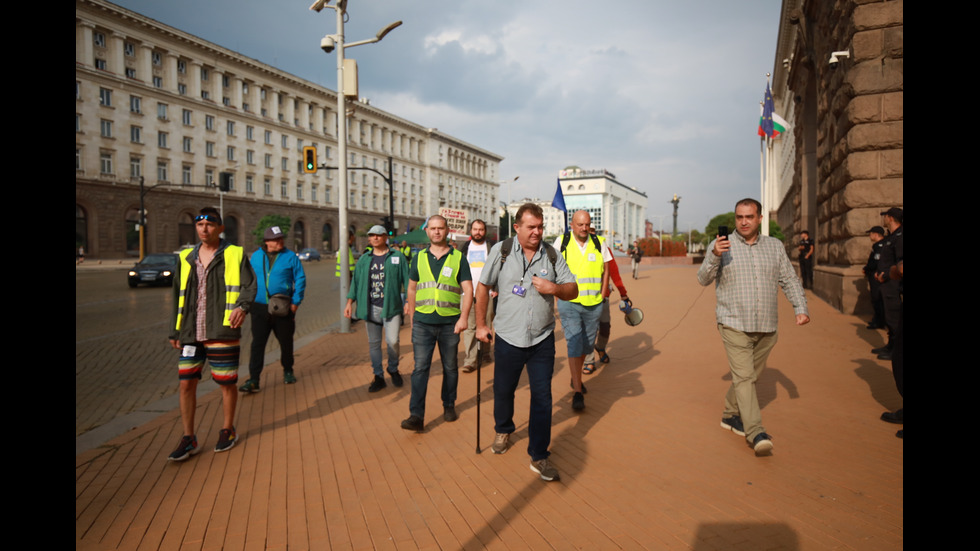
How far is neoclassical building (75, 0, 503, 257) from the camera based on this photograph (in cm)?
4569

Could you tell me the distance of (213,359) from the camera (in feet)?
14.2

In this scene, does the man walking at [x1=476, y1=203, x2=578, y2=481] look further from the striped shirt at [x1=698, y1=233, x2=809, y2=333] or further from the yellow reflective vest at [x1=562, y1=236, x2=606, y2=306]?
the yellow reflective vest at [x1=562, y1=236, x2=606, y2=306]

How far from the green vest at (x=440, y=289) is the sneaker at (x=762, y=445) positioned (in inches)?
107

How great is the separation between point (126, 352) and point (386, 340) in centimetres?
515

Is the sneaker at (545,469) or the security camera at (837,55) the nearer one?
the sneaker at (545,469)

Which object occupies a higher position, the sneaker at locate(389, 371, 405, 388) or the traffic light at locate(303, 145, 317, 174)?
the traffic light at locate(303, 145, 317, 174)

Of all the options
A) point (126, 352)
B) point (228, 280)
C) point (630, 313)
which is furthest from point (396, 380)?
point (126, 352)

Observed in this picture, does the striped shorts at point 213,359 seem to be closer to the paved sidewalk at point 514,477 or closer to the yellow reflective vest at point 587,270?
the paved sidewalk at point 514,477

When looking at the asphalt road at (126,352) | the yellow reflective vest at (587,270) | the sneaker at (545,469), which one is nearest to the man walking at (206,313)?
the asphalt road at (126,352)

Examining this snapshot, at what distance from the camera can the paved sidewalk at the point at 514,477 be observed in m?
3.12

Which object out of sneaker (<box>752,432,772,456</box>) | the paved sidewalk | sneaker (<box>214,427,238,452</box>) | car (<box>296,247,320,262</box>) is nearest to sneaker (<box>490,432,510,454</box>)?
the paved sidewalk

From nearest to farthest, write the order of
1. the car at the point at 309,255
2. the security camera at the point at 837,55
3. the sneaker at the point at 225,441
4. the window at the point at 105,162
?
the sneaker at the point at 225,441 < the security camera at the point at 837,55 < the window at the point at 105,162 < the car at the point at 309,255

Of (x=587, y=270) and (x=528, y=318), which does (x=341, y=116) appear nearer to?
(x=587, y=270)
